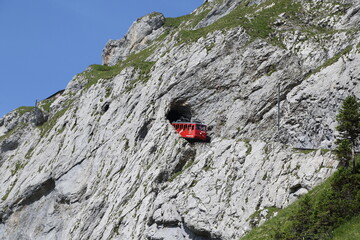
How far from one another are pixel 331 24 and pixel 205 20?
107ft

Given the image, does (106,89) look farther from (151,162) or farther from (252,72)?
(252,72)

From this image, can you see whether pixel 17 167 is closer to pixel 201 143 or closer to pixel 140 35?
pixel 201 143

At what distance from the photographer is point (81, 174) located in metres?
52.8

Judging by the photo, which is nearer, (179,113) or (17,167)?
(179,113)

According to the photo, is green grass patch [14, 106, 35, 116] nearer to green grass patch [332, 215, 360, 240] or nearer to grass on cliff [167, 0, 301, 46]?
grass on cliff [167, 0, 301, 46]

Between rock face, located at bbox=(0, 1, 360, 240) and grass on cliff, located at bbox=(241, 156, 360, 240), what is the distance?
12.5 feet

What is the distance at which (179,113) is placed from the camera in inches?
1923

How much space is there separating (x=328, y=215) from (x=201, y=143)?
861 inches

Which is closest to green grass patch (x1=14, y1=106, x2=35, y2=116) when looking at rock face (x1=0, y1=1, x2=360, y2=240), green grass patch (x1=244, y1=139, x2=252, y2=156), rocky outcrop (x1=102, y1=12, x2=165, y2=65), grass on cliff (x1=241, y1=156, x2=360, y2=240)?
rocky outcrop (x1=102, y1=12, x2=165, y2=65)

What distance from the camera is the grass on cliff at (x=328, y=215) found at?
68.6ft

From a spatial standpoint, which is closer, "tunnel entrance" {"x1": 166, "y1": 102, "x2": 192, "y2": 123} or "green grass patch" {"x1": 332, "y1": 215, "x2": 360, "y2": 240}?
"green grass patch" {"x1": 332, "y1": 215, "x2": 360, "y2": 240}

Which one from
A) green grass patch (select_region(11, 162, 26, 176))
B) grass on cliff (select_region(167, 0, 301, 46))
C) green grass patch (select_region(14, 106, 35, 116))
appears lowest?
grass on cliff (select_region(167, 0, 301, 46))

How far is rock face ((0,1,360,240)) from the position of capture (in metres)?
32.3

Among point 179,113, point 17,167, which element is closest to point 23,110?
point 17,167
